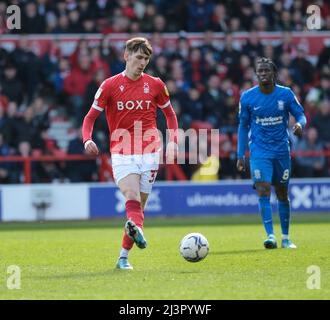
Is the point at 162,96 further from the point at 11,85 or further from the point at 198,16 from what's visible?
the point at 198,16

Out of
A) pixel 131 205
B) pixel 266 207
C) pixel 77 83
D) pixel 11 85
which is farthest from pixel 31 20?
pixel 131 205

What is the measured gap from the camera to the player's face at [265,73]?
12719 mm

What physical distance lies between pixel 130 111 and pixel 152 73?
1121 centimetres

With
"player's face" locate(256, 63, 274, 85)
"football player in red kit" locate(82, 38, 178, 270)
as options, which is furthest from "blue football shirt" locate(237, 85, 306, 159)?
"football player in red kit" locate(82, 38, 178, 270)

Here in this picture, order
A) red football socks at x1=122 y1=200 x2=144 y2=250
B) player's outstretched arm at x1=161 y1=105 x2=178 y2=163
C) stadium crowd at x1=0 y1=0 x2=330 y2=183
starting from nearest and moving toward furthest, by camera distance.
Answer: red football socks at x1=122 y1=200 x2=144 y2=250 < player's outstretched arm at x1=161 y1=105 x2=178 y2=163 < stadium crowd at x1=0 y1=0 x2=330 y2=183

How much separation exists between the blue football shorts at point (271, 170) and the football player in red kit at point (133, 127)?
2.68 metres

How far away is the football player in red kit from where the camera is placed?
10.3 m

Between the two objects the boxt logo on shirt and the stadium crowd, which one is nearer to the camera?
the boxt logo on shirt

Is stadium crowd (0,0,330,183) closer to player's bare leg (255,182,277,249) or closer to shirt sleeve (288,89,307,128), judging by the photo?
player's bare leg (255,182,277,249)

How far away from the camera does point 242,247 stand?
13.2m

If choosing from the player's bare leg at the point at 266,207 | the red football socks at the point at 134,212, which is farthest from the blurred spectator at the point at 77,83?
the red football socks at the point at 134,212

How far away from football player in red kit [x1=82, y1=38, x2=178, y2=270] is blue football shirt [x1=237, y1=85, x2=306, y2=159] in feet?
8.74
